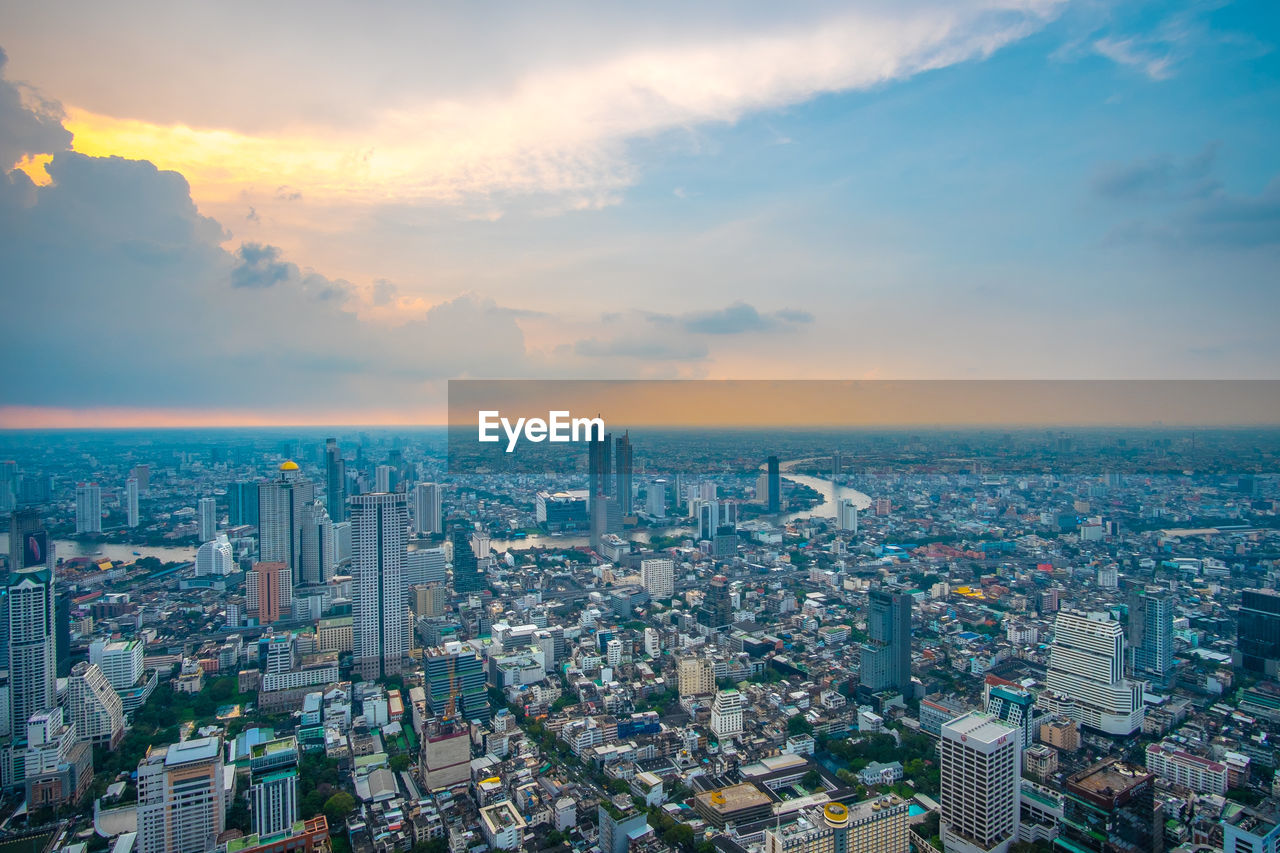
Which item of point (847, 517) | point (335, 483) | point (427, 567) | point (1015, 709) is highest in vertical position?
point (335, 483)

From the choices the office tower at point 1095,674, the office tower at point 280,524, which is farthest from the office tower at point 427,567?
the office tower at point 1095,674

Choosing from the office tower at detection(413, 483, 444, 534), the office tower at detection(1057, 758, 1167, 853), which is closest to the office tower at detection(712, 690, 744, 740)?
the office tower at detection(1057, 758, 1167, 853)

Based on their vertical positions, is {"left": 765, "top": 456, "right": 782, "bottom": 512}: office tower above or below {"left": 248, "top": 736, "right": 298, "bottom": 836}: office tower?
above

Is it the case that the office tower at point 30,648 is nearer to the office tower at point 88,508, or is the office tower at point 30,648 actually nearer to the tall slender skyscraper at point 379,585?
the tall slender skyscraper at point 379,585

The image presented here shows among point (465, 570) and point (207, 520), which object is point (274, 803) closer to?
point (465, 570)

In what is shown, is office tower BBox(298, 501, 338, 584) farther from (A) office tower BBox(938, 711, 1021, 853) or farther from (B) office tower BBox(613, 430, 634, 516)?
(A) office tower BBox(938, 711, 1021, 853)

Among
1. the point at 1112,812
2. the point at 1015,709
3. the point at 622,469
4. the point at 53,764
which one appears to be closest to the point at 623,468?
the point at 622,469

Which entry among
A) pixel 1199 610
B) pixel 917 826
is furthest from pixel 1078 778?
pixel 1199 610
